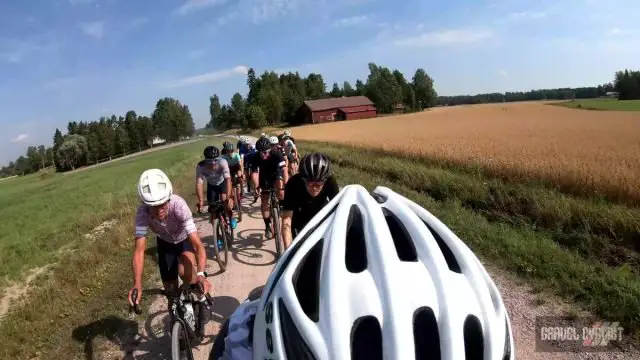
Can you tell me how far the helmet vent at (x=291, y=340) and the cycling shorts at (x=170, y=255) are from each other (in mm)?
2987

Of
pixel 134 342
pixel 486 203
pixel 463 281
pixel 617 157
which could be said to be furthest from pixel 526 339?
pixel 617 157

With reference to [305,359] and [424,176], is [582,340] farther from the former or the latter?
[424,176]

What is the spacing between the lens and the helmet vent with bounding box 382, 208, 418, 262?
209 cm

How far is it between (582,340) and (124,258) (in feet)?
28.5

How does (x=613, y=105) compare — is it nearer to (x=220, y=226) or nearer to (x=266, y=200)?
(x=266, y=200)

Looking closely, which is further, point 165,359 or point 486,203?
point 486,203

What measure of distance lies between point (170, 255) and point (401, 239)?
10.7 ft

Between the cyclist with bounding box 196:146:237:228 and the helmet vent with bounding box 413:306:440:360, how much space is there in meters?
6.37

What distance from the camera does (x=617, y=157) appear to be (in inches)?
467

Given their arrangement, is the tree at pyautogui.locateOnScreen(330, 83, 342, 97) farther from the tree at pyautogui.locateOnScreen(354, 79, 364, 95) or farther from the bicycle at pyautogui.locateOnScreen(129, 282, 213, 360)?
the bicycle at pyautogui.locateOnScreen(129, 282, 213, 360)

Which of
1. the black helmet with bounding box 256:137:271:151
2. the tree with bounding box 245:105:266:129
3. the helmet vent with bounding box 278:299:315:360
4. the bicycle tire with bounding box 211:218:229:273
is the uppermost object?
the tree with bounding box 245:105:266:129

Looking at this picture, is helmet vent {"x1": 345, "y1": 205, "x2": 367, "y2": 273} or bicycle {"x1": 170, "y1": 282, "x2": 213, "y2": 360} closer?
helmet vent {"x1": 345, "y1": 205, "x2": 367, "y2": 273}

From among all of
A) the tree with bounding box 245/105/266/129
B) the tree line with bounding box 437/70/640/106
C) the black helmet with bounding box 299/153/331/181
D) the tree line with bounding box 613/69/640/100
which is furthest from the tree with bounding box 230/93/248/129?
the black helmet with bounding box 299/153/331/181

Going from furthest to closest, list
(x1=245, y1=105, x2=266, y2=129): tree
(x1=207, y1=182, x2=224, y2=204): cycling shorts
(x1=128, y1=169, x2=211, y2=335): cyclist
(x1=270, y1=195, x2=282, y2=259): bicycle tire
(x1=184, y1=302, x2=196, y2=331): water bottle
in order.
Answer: (x1=245, y1=105, x2=266, y2=129): tree → (x1=207, y1=182, x2=224, y2=204): cycling shorts → (x1=270, y1=195, x2=282, y2=259): bicycle tire → (x1=184, y1=302, x2=196, y2=331): water bottle → (x1=128, y1=169, x2=211, y2=335): cyclist
